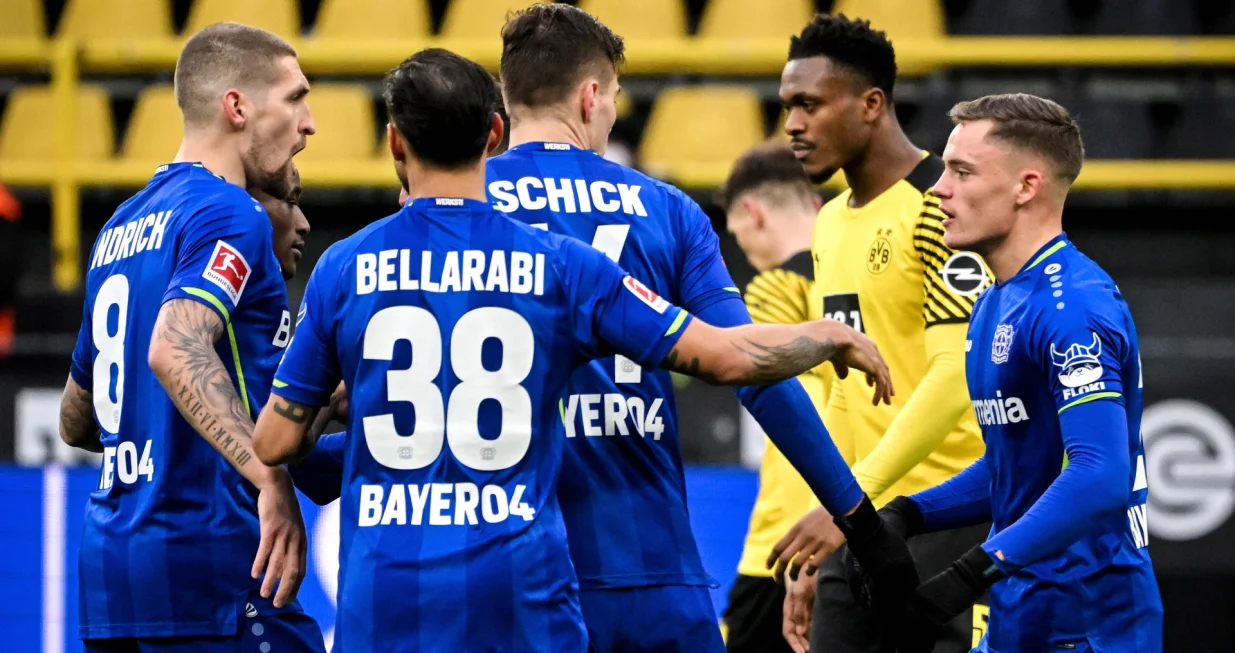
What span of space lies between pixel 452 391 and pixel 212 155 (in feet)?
4.33

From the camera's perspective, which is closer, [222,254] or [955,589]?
[955,589]

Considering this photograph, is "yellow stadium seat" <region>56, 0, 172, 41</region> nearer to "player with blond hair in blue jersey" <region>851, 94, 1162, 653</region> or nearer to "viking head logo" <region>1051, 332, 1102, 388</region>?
"player with blond hair in blue jersey" <region>851, 94, 1162, 653</region>

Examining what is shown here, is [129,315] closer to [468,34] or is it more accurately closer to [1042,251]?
[1042,251]

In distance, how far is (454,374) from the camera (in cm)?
322

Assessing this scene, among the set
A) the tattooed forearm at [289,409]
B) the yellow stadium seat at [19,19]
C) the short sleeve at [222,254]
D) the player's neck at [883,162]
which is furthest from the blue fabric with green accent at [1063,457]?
the yellow stadium seat at [19,19]

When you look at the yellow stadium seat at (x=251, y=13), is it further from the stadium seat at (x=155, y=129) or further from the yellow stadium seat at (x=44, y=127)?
the yellow stadium seat at (x=44, y=127)

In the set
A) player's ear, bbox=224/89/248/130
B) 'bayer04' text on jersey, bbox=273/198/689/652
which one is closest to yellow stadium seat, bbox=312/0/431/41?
player's ear, bbox=224/89/248/130

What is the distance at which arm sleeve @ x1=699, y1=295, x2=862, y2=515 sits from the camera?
12.3 ft

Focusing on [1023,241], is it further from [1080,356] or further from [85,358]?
[85,358]

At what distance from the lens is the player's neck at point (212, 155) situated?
413 centimetres

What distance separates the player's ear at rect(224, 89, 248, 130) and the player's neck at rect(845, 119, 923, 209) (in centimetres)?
200

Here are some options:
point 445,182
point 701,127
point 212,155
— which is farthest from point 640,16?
point 445,182


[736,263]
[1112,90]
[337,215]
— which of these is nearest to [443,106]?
[736,263]

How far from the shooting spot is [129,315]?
12.8ft
